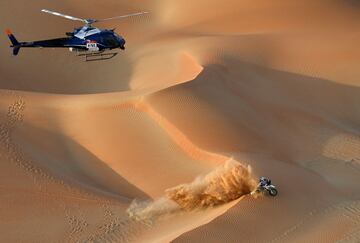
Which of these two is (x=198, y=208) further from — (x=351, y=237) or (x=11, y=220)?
(x=11, y=220)

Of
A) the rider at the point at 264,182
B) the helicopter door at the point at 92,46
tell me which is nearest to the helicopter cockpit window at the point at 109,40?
the helicopter door at the point at 92,46

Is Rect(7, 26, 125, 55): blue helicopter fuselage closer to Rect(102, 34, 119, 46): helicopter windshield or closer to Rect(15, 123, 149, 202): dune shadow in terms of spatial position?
Rect(102, 34, 119, 46): helicopter windshield

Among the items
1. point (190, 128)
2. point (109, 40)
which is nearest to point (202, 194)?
point (190, 128)

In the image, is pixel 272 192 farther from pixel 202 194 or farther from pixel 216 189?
pixel 202 194

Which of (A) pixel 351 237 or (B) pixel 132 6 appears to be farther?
(B) pixel 132 6

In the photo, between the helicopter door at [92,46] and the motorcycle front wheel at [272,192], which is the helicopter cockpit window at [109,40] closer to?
the helicopter door at [92,46]

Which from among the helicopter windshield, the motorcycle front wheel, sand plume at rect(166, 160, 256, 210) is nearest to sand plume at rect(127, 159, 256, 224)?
sand plume at rect(166, 160, 256, 210)

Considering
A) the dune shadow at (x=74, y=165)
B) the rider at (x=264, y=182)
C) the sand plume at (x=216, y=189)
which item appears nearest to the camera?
the rider at (x=264, y=182)

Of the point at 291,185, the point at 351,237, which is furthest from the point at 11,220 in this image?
the point at 351,237
